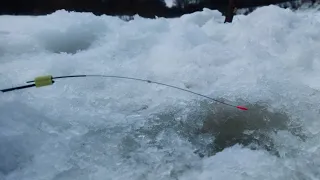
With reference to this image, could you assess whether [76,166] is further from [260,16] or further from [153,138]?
[260,16]

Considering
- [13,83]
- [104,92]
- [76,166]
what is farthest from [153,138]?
[13,83]

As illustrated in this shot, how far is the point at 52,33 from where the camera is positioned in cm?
537

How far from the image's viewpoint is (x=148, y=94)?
13.0 feet

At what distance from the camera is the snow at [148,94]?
286cm

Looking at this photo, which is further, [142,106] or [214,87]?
[214,87]

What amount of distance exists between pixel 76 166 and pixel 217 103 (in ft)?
5.92

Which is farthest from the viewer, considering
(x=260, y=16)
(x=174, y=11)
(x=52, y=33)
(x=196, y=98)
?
(x=174, y=11)

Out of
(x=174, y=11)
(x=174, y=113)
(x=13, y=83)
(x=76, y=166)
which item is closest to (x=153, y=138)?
(x=174, y=113)

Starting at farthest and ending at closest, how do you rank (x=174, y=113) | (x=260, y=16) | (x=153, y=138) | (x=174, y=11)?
(x=174, y=11), (x=260, y=16), (x=174, y=113), (x=153, y=138)

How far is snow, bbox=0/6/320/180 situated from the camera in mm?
2855

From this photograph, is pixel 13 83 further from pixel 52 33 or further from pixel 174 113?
pixel 174 113

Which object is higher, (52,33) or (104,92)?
(52,33)

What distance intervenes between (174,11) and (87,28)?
541cm

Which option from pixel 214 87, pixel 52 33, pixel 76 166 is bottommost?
pixel 76 166
